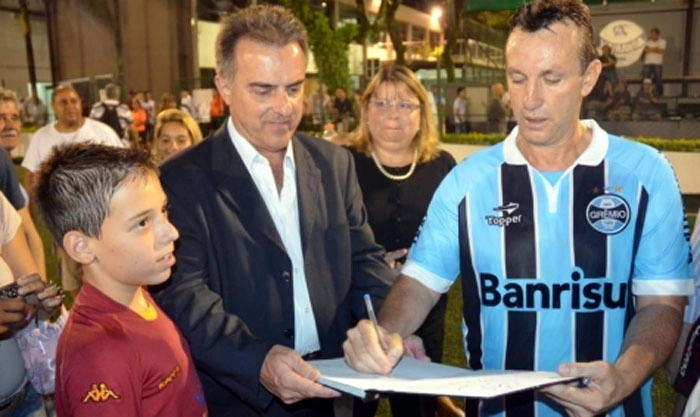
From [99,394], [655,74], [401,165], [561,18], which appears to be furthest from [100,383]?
[655,74]

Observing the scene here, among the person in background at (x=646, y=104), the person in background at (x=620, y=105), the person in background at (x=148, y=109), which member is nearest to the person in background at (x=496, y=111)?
the person in background at (x=620, y=105)

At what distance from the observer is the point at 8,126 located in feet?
16.0

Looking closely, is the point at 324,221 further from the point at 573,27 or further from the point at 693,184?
the point at 693,184

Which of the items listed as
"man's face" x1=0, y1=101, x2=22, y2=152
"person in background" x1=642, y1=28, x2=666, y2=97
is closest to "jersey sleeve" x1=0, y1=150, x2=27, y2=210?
"man's face" x1=0, y1=101, x2=22, y2=152

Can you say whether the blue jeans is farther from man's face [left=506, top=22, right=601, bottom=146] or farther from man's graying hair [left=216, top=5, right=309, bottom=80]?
man's graying hair [left=216, top=5, right=309, bottom=80]

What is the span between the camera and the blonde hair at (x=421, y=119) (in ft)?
14.0

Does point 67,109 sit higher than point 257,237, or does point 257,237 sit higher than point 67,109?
point 67,109

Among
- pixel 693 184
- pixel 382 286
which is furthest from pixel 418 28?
pixel 382 286

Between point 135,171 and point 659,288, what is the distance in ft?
5.33

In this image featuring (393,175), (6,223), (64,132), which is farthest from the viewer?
(64,132)

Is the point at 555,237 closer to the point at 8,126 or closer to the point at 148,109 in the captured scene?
the point at 8,126

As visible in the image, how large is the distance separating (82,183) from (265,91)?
65 cm

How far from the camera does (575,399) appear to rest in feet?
5.36

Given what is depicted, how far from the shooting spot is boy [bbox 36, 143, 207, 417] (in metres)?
1.87
